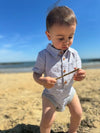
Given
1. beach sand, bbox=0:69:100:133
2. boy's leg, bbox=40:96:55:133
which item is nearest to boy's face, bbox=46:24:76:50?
boy's leg, bbox=40:96:55:133

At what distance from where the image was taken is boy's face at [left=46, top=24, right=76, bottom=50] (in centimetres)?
134

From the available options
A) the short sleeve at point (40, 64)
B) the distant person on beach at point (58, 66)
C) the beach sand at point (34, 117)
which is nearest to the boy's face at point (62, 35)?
the distant person on beach at point (58, 66)

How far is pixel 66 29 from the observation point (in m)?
1.34

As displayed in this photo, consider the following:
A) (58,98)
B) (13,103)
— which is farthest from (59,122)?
(13,103)

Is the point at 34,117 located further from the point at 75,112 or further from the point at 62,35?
the point at 62,35

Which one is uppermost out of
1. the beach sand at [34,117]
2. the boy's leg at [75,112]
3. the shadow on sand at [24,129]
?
the boy's leg at [75,112]

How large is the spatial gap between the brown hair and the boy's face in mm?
38

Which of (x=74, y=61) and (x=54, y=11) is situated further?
(x=74, y=61)

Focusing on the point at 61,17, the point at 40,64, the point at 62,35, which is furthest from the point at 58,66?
the point at 61,17

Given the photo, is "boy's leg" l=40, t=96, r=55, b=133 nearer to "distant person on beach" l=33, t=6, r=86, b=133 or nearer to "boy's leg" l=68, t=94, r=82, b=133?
"distant person on beach" l=33, t=6, r=86, b=133

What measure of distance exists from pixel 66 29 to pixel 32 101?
1791 millimetres

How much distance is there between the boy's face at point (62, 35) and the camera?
1342 mm

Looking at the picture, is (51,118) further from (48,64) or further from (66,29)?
(66,29)

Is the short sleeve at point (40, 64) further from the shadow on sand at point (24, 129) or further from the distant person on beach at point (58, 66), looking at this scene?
Answer: the shadow on sand at point (24, 129)
